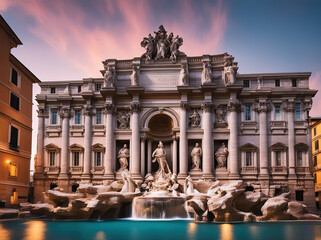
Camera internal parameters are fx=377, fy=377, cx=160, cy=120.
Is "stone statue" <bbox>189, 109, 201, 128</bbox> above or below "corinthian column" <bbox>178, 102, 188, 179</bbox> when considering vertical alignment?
above

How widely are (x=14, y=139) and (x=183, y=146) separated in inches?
646

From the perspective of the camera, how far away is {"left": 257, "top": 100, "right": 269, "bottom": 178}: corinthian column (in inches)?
1480

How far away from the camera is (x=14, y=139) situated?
118 ft

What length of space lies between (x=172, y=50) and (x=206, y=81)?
5178 mm

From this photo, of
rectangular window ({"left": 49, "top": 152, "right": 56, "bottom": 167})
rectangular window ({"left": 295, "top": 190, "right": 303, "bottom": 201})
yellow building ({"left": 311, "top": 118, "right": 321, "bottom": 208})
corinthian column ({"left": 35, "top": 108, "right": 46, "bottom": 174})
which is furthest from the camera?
yellow building ({"left": 311, "top": 118, "right": 321, "bottom": 208})

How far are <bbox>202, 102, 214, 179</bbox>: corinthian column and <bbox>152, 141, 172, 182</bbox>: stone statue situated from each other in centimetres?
376

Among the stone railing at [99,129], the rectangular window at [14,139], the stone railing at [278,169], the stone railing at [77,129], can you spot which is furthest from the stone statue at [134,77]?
the stone railing at [278,169]

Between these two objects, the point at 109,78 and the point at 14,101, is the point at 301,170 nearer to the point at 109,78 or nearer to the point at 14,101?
the point at 109,78

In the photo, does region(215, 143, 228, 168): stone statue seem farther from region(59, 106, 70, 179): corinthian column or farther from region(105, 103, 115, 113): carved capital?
region(59, 106, 70, 179): corinthian column

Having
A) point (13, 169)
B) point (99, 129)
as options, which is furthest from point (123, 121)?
point (13, 169)

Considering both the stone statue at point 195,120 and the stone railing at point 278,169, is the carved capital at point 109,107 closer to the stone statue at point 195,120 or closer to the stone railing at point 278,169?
the stone statue at point 195,120

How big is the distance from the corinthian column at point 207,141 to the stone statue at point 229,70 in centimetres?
310

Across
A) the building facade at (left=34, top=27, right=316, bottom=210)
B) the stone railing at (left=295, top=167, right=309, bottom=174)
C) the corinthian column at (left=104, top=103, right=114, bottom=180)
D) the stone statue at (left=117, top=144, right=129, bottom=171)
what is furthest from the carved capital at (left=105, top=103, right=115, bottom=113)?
the stone railing at (left=295, top=167, right=309, bottom=174)

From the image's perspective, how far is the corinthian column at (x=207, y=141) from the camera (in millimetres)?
37438
